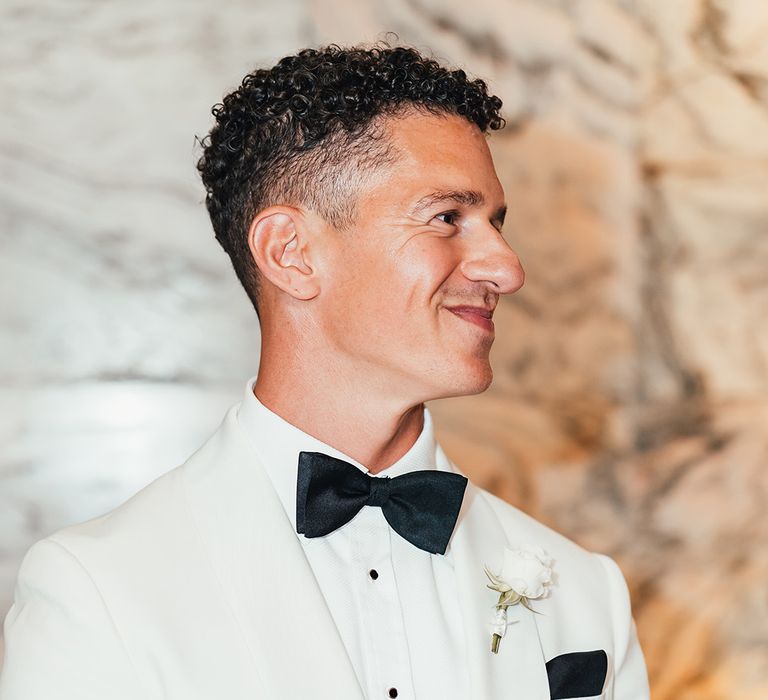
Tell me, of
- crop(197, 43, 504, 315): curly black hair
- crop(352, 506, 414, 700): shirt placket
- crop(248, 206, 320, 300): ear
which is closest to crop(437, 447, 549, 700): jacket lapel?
crop(352, 506, 414, 700): shirt placket

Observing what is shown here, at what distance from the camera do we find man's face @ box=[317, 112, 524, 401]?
1942 mm

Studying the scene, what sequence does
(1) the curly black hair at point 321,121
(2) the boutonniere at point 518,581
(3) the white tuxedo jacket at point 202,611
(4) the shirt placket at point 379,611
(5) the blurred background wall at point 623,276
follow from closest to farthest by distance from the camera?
(3) the white tuxedo jacket at point 202,611 → (4) the shirt placket at point 379,611 → (2) the boutonniere at point 518,581 → (1) the curly black hair at point 321,121 → (5) the blurred background wall at point 623,276

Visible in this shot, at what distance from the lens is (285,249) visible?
6.78 feet

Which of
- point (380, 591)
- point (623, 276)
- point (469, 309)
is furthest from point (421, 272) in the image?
point (623, 276)

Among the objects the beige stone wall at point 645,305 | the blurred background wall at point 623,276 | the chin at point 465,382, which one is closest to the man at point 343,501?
the chin at point 465,382

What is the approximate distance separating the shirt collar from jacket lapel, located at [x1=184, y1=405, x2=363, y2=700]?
0.04 metres

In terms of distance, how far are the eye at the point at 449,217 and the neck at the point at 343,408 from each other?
0.97ft

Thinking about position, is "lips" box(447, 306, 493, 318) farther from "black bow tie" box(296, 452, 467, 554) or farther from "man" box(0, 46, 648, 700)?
"black bow tie" box(296, 452, 467, 554)

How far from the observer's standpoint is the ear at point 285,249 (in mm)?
2047

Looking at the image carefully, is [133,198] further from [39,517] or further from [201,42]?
[39,517]

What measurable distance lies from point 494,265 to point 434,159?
21 centimetres

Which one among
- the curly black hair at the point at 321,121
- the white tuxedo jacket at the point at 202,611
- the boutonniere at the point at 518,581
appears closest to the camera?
the white tuxedo jacket at the point at 202,611

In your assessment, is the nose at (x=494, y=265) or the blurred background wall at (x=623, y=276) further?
the blurred background wall at (x=623, y=276)

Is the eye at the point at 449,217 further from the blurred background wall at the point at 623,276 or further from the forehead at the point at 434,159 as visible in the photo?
the blurred background wall at the point at 623,276
